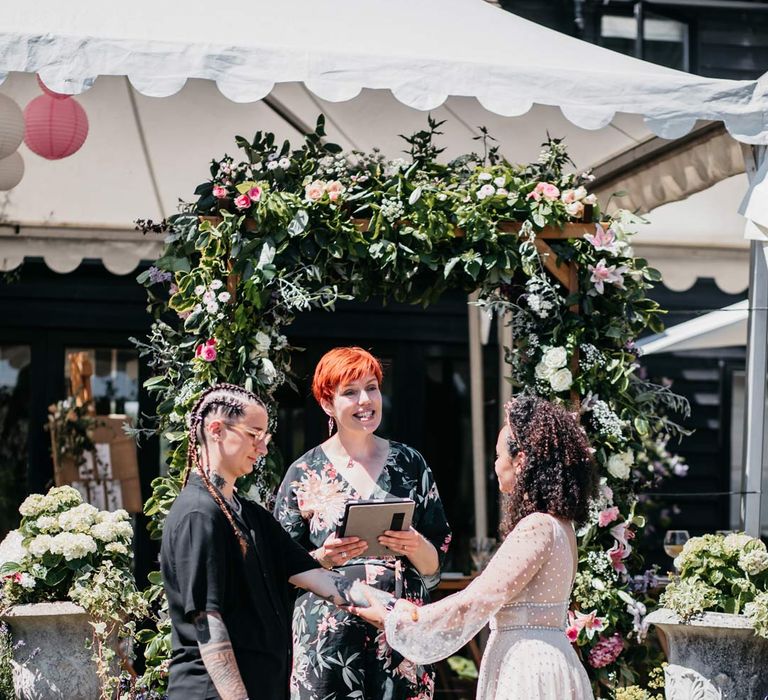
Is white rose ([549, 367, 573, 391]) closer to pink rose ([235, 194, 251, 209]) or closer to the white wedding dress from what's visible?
pink rose ([235, 194, 251, 209])

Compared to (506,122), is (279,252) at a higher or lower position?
lower

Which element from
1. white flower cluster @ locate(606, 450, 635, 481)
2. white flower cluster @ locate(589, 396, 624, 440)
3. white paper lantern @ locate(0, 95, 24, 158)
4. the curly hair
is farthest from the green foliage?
white paper lantern @ locate(0, 95, 24, 158)

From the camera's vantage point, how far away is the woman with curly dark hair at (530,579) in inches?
129

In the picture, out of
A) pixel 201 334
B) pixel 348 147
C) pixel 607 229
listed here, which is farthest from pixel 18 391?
pixel 607 229

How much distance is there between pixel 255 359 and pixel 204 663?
2112 millimetres

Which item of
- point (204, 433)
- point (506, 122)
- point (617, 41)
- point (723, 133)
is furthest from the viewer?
point (617, 41)

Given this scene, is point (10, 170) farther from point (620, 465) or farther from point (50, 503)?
point (620, 465)

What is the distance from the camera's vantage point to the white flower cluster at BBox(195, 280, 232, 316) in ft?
15.9

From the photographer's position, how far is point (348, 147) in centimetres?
Answer: 720

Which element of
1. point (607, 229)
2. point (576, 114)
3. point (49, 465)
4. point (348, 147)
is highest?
point (348, 147)

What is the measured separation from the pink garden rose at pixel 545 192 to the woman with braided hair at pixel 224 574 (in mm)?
2215

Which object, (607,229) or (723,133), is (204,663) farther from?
(723,133)

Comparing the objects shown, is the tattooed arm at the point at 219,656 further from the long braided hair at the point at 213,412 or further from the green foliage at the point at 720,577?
the green foliage at the point at 720,577

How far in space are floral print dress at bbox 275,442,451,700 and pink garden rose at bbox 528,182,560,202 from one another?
1378mm
